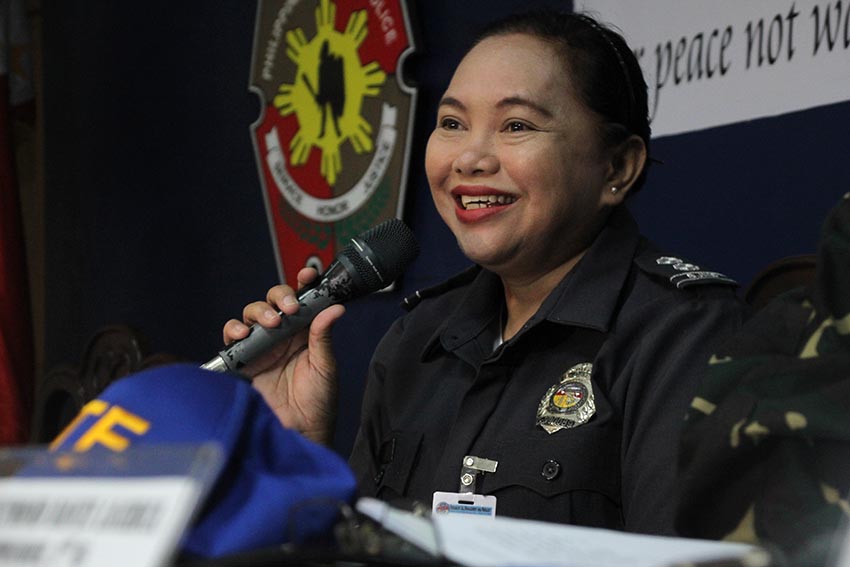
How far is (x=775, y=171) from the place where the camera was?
1.77 meters

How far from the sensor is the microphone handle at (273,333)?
1.31 metres

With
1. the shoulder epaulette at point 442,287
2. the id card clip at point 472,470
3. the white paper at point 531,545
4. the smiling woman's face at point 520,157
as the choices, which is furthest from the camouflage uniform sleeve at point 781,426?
the shoulder epaulette at point 442,287

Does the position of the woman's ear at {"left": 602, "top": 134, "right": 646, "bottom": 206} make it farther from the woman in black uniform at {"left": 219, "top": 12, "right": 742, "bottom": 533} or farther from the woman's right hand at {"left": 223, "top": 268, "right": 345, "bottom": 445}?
the woman's right hand at {"left": 223, "top": 268, "right": 345, "bottom": 445}

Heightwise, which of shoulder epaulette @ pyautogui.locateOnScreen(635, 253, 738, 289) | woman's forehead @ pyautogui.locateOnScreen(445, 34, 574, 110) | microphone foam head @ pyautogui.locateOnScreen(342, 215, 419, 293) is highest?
woman's forehead @ pyautogui.locateOnScreen(445, 34, 574, 110)

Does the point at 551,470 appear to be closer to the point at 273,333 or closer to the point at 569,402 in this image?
the point at 569,402

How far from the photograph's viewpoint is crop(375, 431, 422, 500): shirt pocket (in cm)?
147

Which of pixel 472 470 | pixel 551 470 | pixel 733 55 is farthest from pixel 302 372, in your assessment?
pixel 733 55

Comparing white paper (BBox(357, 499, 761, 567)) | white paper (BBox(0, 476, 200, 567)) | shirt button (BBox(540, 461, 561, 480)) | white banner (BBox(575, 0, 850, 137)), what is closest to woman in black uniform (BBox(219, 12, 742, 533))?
shirt button (BBox(540, 461, 561, 480))

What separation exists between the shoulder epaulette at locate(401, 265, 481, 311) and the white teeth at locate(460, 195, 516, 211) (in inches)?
8.0

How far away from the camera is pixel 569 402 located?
4.42 ft

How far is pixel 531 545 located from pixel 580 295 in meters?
0.90

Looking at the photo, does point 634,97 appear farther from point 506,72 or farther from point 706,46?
point 706,46

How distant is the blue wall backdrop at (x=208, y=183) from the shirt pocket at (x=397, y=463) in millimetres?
654

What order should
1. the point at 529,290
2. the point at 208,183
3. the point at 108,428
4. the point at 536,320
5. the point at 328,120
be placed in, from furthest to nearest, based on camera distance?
the point at 208,183 → the point at 328,120 → the point at 529,290 → the point at 536,320 → the point at 108,428
